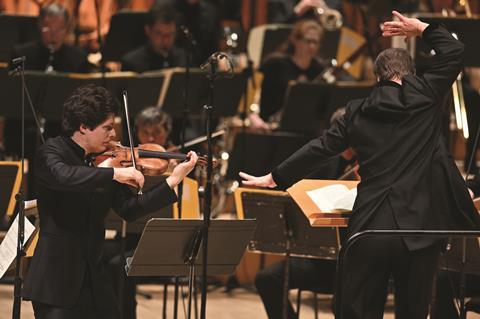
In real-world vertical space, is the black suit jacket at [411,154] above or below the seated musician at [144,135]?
above

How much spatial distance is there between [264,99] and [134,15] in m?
1.24

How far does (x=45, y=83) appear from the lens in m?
6.80

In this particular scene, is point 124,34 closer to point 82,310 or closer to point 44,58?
point 44,58

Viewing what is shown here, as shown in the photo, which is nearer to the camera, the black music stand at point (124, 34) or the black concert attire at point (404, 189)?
the black concert attire at point (404, 189)

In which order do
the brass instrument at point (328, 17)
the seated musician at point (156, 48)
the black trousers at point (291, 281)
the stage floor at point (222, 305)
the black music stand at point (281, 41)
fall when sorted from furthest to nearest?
the brass instrument at point (328, 17) < the black music stand at point (281, 41) < the seated musician at point (156, 48) < the stage floor at point (222, 305) < the black trousers at point (291, 281)

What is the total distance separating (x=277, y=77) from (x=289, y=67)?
13 cm

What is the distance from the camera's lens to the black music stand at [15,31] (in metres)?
7.62

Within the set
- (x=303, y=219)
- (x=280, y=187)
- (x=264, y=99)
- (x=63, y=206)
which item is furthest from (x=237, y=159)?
(x=63, y=206)

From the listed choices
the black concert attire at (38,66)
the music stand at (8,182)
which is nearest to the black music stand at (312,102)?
the black concert attire at (38,66)

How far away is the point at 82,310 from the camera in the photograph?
169 inches

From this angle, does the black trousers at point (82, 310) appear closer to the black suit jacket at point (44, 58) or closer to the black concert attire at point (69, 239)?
the black concert attire at point (69, 239)

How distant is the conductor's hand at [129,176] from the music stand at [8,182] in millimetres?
1322

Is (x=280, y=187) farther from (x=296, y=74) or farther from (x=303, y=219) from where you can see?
(x=296, y=74)

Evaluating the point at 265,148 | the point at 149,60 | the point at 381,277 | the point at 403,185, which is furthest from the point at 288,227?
the point at 149,60
